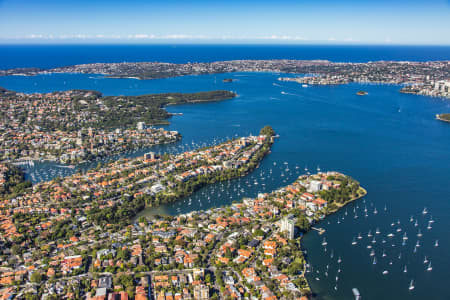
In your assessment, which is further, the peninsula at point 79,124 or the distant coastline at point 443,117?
the distant coastline at point 443,117

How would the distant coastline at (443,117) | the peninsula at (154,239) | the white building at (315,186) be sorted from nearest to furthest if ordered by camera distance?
the peninsula at (154,239), the white building at (315,186), the distant coastline at (443,117)

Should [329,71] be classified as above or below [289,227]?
above

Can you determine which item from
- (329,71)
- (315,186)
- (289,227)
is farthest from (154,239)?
(329,71)

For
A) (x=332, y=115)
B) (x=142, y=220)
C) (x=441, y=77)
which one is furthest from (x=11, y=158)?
(x=441, y=77)

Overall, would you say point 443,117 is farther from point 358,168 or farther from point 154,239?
point 154,239

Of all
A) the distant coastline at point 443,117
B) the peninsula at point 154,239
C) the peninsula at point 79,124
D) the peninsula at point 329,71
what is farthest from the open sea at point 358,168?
the peninsula at point 329,71

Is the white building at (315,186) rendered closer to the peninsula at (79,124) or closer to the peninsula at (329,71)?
the peninsula at (79,124)
